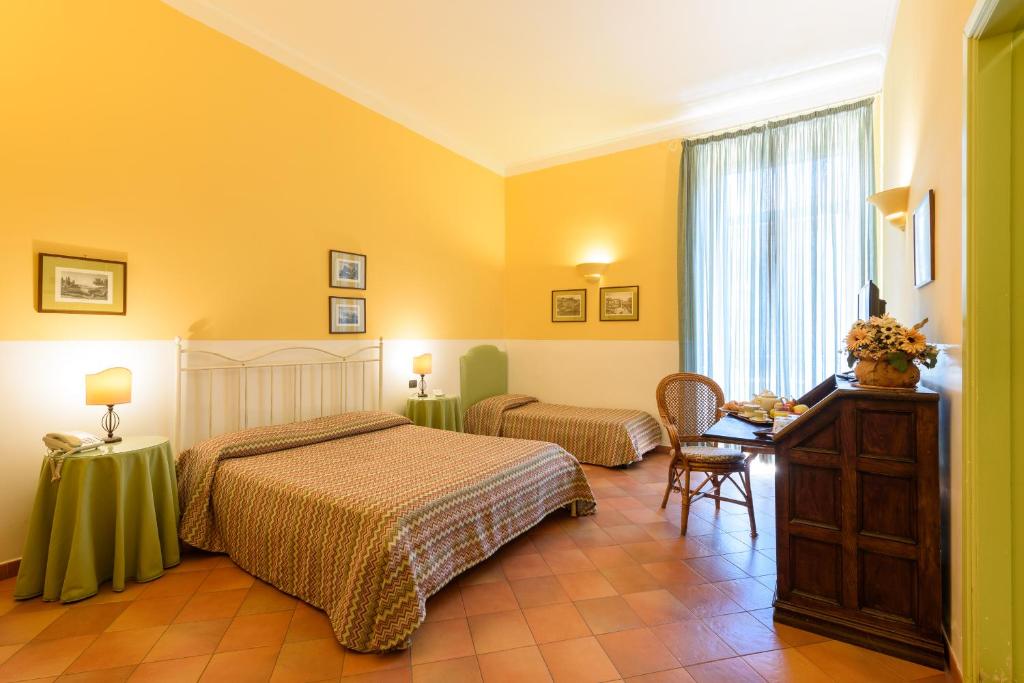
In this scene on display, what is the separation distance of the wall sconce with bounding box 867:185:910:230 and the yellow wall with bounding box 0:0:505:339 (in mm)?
3869

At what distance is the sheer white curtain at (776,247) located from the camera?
4168 mm

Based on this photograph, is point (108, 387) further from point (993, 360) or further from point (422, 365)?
point (993, 360)

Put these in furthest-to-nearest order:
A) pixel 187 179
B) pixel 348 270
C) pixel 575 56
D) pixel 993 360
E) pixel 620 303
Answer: pixel 620 303, pixel 348 270, pixel 575 56, pixel 187 179, pixel 993 360

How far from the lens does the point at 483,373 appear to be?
5.87 meters

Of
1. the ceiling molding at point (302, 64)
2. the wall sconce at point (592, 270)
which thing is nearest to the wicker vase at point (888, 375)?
the wall sconce at point (592, 270)

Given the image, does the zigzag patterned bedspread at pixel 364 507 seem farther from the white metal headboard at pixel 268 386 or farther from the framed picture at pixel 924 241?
the framed picture at pixel 924 241

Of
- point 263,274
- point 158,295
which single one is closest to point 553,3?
point 263,274

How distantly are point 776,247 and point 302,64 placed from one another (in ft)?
14.7

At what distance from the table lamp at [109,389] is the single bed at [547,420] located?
337cm

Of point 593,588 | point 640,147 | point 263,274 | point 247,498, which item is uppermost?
point 640,147

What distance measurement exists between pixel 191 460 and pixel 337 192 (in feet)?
8.00

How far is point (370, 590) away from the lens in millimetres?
1997

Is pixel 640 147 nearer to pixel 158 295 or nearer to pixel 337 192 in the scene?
pixel 337 192

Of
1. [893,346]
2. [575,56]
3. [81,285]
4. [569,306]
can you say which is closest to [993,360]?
[893,346]
